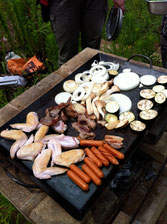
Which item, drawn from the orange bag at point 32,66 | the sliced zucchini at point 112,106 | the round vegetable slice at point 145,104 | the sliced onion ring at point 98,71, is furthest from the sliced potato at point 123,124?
the orange bag at point 32,66

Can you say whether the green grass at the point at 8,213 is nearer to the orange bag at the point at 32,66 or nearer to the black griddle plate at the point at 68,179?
the black griddle plate at the point at 68,179

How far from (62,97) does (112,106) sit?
0.69 meters

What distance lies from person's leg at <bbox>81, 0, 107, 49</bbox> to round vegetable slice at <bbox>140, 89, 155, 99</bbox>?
218 centimetres

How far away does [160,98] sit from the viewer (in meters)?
2.46

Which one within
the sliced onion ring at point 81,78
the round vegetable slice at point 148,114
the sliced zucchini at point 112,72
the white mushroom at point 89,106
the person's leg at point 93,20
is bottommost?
the white mushroom at point 89,106

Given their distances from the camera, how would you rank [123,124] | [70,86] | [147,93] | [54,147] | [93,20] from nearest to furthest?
[54,147]
[123,124]
[147,93]
[70,86]
[93,20]

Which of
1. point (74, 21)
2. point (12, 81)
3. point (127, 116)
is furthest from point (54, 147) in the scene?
point (74, 21)

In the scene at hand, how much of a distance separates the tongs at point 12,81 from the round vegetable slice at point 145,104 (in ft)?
9.05

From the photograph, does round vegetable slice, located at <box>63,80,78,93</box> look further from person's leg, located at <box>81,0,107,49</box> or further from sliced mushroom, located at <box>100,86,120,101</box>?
person's leg, located at <box>81,0,107,49</box>

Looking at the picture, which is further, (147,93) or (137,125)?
(147,93)

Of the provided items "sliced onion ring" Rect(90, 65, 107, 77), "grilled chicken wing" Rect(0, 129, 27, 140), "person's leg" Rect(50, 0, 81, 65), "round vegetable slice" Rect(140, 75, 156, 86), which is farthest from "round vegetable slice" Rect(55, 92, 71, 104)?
"person's leg" Rect(50, 0, 81, 65)

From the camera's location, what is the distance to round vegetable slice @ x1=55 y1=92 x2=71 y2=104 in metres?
2.65

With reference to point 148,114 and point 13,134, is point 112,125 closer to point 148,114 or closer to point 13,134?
point 148,114

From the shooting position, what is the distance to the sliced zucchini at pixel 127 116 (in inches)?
90.4
